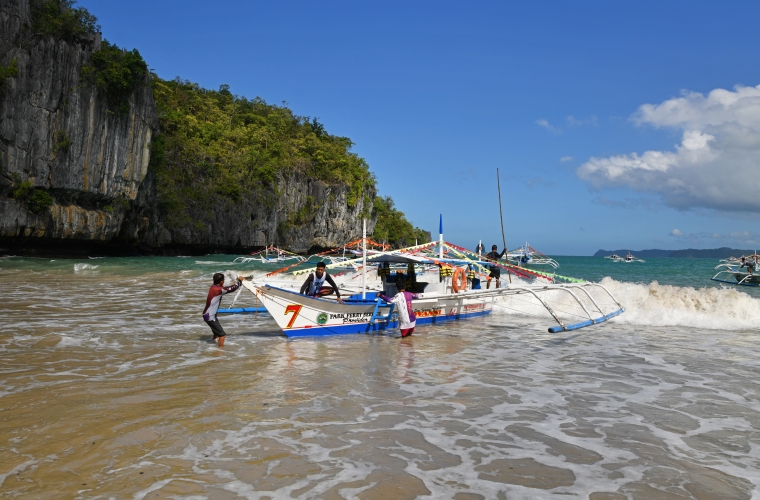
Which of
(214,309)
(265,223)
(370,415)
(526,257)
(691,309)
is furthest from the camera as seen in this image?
(265,223)

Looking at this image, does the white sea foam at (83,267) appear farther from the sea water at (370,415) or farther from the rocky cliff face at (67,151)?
the sea water at (370,415)

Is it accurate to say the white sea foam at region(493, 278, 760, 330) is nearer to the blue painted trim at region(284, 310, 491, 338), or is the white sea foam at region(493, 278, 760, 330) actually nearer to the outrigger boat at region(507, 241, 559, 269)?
the blue painted trim at region(284, 310, 491, 338)

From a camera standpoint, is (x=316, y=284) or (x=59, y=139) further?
(x=59, y=139)

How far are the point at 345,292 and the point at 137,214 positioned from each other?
127 ft

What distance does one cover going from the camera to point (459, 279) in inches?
Result: 592

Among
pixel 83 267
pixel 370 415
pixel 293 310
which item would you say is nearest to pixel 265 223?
pixel 83 267

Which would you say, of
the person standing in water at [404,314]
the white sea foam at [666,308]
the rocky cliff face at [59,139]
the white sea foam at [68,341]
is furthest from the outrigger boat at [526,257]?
the rocky cliff face at [59,139]

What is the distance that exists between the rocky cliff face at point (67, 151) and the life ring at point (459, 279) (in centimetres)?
3244

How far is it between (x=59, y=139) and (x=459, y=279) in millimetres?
33189

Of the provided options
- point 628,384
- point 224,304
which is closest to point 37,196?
point 224,304

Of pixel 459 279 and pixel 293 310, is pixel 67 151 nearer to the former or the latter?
pixel 459 279

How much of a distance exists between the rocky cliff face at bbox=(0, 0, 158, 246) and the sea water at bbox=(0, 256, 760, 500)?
1132 inches

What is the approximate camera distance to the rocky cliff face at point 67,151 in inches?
1362

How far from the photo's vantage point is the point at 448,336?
1190 cm
